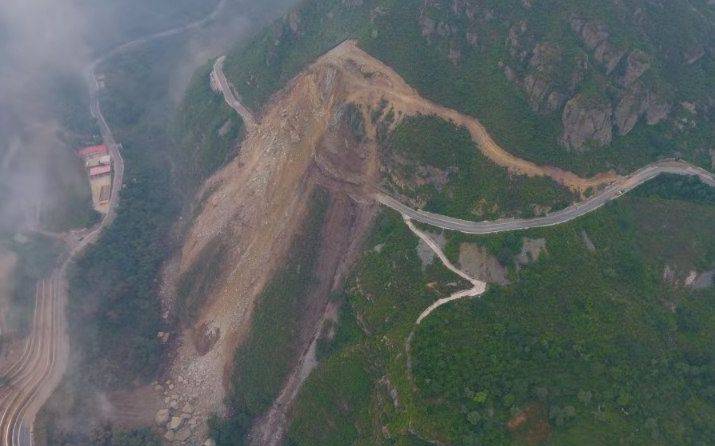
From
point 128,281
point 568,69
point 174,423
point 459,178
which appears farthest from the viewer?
point 128,281

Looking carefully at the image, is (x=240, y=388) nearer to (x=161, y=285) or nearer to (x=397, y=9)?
(x=161, y=285)

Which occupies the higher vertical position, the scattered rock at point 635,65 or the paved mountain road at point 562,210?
the scattered rock at point 635,65

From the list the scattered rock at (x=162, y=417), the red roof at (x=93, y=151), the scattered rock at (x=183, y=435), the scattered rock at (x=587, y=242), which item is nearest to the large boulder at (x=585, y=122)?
the scattered rock at (x=587, y=242)

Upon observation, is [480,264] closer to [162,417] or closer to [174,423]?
[174,423]

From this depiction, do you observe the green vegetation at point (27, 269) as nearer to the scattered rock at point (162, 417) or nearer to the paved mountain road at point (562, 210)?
the scattered rock at point (162, 417)

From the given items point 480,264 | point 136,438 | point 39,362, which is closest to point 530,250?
point 480,264

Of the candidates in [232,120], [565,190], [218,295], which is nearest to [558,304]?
[565,190]
